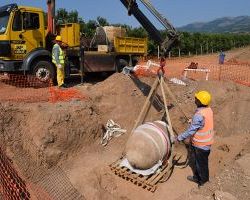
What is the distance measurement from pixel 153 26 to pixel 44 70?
5441 mm

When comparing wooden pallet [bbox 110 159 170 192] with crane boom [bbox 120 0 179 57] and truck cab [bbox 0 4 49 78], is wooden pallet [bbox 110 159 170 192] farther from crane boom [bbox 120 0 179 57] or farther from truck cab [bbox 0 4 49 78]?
truck cab [bbox 0 4 49 78]

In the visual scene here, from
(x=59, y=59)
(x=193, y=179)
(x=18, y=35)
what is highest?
(x=18, y=35)

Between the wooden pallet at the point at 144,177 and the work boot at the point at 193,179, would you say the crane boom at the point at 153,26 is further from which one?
the work boot at the point at 193,179

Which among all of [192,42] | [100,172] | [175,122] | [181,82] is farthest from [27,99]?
[192,42]

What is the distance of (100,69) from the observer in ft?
47.7

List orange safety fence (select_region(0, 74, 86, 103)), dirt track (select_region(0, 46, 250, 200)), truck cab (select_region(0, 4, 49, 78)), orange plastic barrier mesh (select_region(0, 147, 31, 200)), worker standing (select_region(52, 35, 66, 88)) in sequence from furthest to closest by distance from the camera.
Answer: truck cab (select_region(0, 4, 49, 78)) → worker standing (select_region(52, 35, 66, 88)) → orange safety fence (select_region(0, 74, 86, 103)) → dirt track (select_region(0, 46, 250, 200)) → orange plastic barrier mesh (select_region(0, 147, 31, 200))

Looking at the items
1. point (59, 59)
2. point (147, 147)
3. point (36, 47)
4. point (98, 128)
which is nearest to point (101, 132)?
point (98, 128)

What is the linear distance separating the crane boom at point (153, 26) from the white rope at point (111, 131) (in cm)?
261

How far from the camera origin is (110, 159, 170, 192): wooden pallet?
7.60 m

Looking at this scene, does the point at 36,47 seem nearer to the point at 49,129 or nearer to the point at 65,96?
the point at 65,96

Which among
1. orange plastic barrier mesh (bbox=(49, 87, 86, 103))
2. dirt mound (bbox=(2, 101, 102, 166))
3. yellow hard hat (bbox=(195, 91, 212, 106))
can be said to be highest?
yellow hard hat (bbox=(195, 91, 212, 106))

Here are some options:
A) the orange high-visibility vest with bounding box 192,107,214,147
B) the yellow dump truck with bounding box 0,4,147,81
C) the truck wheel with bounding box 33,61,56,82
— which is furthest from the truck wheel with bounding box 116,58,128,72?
the orange high-visibility vest with bounding box 192,107,214,147

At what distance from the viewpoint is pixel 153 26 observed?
8.89m

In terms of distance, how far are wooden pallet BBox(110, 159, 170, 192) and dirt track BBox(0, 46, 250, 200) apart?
0.42 ft
